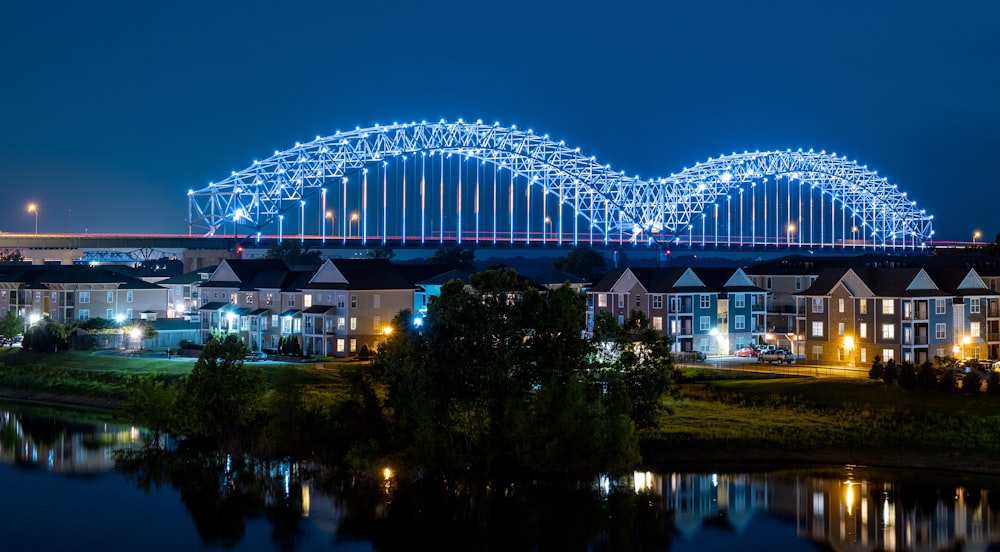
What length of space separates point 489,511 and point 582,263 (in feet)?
254

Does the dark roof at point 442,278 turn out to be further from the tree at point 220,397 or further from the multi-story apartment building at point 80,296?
the tree at point 220,397

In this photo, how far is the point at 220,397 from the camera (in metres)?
37.8

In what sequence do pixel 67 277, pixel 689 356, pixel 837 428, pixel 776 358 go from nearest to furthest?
pixel 837 428, pixel 776 358, pixel 689 356, pixel 67 277

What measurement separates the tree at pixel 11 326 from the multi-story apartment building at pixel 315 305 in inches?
427

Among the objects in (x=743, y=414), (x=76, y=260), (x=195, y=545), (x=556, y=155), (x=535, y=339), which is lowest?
(x=195, y=545)

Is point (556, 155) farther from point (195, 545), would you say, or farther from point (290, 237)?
point (195, 545)

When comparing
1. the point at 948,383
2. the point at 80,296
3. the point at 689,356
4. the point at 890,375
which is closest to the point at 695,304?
the point at 689,356

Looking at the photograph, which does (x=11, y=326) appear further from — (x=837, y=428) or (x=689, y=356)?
(x=837, y=428)

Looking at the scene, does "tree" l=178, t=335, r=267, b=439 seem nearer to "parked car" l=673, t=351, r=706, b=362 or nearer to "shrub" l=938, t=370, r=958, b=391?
"parked car" l=673, t=351, r=706, b=362

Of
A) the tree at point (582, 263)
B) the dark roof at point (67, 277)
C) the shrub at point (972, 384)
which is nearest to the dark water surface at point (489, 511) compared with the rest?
the shrub at point (972, 384)

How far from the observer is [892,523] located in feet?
97.5

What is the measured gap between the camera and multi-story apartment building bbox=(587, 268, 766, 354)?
5725 centimetres

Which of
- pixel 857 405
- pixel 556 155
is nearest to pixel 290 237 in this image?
pixel 556 155

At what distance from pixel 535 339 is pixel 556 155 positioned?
263 feet
